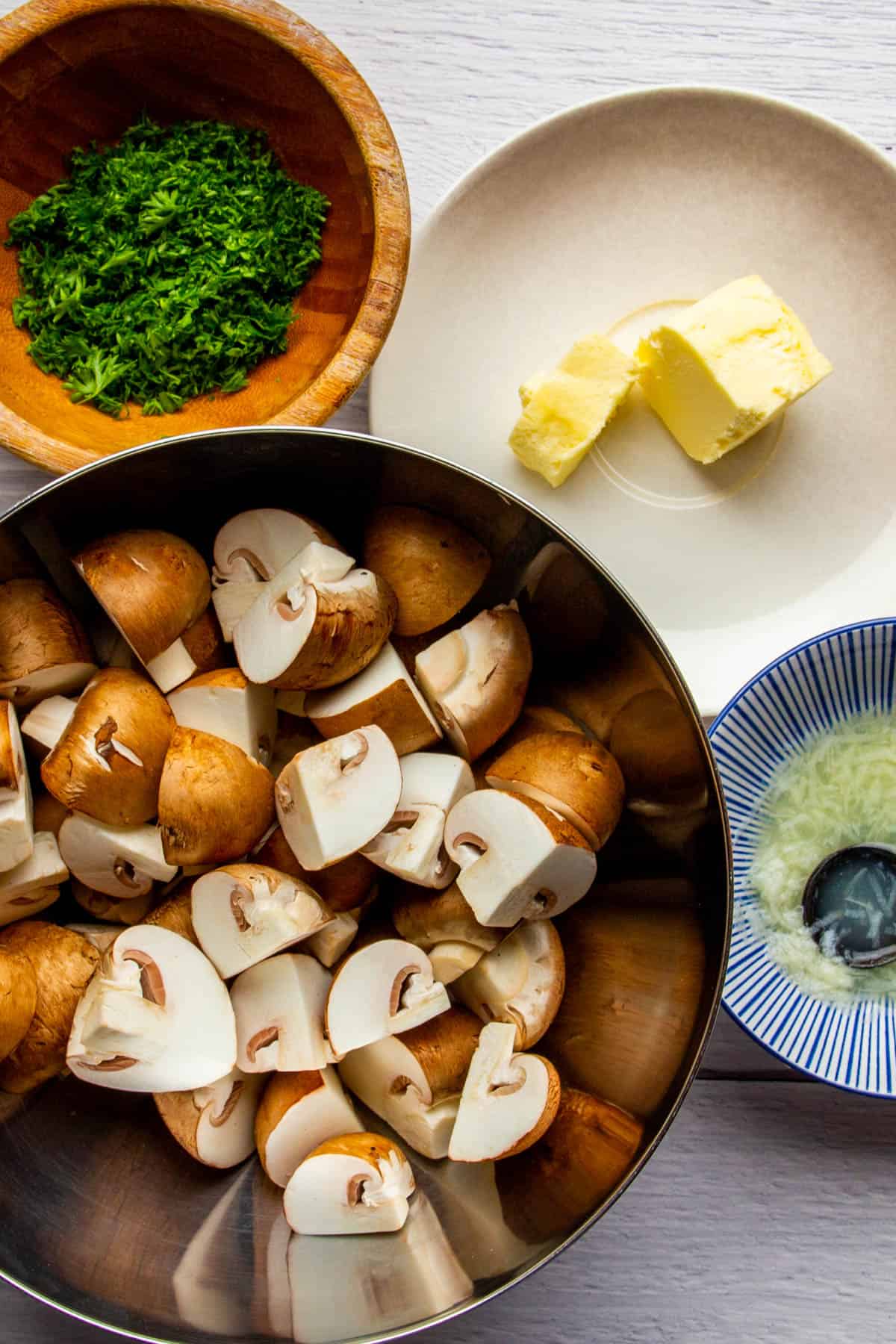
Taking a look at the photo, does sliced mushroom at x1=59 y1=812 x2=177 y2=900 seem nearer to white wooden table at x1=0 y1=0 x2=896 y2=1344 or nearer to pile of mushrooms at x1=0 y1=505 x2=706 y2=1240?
pile of mushrooms at x1=0 y1=505 x2=706 y2=1240

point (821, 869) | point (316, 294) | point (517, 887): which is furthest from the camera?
point (821, 869)

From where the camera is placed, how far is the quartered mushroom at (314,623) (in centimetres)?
92

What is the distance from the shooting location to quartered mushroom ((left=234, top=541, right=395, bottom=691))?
36.4 inches

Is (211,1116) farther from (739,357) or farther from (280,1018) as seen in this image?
(739,357)

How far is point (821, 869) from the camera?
1201mm

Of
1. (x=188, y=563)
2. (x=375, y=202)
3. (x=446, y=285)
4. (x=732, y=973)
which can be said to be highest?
(x=375, y=202)

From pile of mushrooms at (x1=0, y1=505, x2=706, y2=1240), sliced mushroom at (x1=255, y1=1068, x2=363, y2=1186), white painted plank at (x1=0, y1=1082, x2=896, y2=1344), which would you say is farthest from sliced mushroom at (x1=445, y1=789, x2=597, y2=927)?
white painted plank at (x1=0, y1=1082, x2=896, y2=1344)

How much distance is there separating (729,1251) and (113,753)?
901mm

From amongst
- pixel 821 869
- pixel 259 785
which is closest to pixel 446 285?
pixel 259 785

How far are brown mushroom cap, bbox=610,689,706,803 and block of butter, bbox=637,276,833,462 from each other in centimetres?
35

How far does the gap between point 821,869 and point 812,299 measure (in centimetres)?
62

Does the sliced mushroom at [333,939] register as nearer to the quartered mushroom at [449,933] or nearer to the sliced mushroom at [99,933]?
the quartered mushroom at [449,933]

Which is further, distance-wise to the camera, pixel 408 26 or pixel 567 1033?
pixel 408 26

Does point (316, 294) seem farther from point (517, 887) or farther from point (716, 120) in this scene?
point (517, 887)
